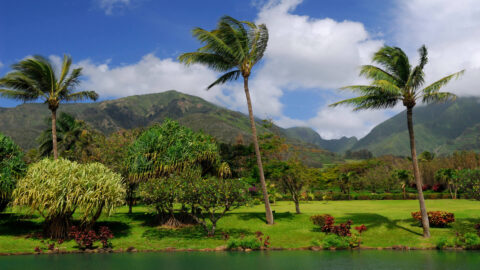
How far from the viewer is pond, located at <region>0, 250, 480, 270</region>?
18.1 m

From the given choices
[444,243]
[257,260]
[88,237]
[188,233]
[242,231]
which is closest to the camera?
[257,260]

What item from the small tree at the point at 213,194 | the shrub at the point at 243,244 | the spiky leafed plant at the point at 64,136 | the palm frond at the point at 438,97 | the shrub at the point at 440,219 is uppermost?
the spiky leafed plant at the point at 64,136

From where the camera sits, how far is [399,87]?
2586 cm

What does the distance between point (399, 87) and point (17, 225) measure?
30119 millimetres

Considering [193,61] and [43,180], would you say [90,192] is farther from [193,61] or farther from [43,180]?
A: [193,61]

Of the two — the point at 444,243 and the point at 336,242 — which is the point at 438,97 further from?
the point at 336,242

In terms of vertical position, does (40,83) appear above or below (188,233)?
above

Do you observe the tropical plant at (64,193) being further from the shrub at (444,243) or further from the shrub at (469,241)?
the shrub at (469,241)

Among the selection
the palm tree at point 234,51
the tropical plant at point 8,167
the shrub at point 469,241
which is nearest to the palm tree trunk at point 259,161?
the palm tree at point 234,51

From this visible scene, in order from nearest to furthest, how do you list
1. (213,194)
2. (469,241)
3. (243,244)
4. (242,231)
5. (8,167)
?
(469,241), (243,244), (213,194), (8,167), (242,231)

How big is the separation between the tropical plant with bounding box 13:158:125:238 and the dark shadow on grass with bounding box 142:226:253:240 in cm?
342

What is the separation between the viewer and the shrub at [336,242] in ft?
76.4

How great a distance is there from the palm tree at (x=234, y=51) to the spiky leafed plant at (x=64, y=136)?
3419cm

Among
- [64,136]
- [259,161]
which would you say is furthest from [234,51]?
[64,136]
